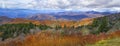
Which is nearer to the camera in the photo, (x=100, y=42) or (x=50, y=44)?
(x=50, y=44)

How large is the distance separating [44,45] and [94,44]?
10.4ft

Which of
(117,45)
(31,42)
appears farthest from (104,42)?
(31,42)

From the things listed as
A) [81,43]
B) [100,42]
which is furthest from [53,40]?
[100,42]

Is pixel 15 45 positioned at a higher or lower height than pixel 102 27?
higher

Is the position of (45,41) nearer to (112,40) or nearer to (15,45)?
(15,45)

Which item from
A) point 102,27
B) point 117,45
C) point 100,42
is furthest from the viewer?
point 102,27

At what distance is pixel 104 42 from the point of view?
18656mm

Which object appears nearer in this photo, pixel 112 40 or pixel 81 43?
pixel 81 43

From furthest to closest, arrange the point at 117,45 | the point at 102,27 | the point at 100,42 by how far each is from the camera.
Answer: the point at 102,27, the point at 100,42, the point at 117,45

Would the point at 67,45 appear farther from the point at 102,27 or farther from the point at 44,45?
the point at 102,27

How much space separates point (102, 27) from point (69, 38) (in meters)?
44.1

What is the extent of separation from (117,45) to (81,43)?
2.16m

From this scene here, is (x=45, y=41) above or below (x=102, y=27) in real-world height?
above

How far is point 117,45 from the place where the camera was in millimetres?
17297
